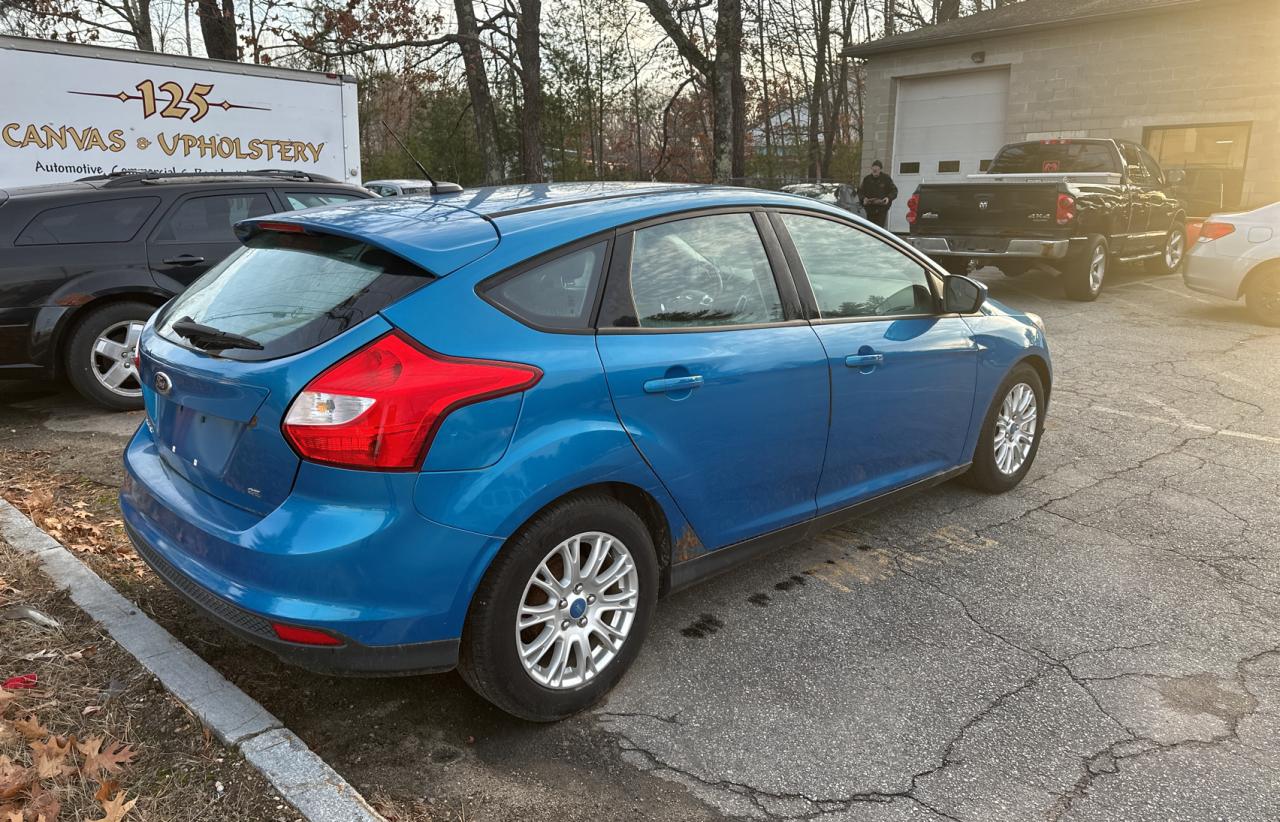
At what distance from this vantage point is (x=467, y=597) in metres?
2.52

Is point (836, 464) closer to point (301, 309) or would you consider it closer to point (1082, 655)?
point (1082, 655)

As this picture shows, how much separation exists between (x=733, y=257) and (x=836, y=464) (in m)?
0.91

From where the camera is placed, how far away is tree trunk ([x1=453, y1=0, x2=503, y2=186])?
20.6 m

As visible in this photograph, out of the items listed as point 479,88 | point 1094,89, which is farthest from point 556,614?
point 479,88

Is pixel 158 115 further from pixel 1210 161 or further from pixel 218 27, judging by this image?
pixel 1210 161

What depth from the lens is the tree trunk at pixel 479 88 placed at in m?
20.6

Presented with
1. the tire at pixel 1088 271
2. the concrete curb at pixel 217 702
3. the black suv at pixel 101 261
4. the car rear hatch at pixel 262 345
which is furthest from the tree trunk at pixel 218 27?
the car rear hatch at pixel 262 345

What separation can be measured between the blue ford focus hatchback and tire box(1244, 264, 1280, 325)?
8434 mm

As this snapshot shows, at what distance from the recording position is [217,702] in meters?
2.73

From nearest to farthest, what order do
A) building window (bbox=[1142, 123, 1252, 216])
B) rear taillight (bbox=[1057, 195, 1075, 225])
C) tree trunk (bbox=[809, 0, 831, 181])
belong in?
rear taillight (bbox=[1057, 195, 1075, 225]) < building window (bbox=[1142, 123, 1252, 216]) < tree trunk (bbox=[809, 0, 831, 181])

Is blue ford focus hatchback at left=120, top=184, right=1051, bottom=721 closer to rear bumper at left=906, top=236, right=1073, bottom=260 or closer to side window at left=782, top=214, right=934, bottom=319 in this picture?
side window at left=782, top=214, right=934, bottom=319

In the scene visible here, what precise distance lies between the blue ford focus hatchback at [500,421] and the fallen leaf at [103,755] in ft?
1.41

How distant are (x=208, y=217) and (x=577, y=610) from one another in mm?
5269

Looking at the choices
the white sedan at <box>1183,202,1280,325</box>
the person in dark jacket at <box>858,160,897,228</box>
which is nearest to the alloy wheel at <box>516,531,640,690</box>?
the white sedan at <box>1183,202,1280,325</box>
